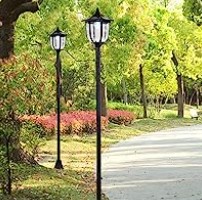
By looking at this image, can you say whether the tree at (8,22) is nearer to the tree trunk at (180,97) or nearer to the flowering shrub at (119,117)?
the flowering shrub at (119,117)

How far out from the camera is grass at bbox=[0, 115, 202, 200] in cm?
1058

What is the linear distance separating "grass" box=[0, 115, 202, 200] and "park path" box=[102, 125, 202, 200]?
0.40m

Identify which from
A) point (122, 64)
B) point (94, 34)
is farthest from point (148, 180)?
point (122, 64)

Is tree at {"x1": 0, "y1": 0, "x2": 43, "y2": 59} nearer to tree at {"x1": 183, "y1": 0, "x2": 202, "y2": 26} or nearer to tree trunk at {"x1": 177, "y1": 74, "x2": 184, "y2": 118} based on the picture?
tree at {"x1": 183, "y1": 0, "x2": 202, "y2": 26}

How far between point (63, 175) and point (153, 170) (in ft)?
7.62

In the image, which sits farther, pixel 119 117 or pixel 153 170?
pixel 119 117

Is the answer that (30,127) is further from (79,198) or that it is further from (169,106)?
(169,106)

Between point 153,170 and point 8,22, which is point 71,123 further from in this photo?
point 8,22

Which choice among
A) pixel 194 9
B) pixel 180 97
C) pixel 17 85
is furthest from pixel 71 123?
pixel 180 97

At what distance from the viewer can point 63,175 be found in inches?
514

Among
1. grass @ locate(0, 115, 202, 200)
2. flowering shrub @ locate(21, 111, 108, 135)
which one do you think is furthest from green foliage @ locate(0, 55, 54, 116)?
flowering shrub @ locate(21, 111, 108, 135)

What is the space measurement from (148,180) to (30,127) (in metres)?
2.63

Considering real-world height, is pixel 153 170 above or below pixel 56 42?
below

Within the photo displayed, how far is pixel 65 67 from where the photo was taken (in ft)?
91.4
